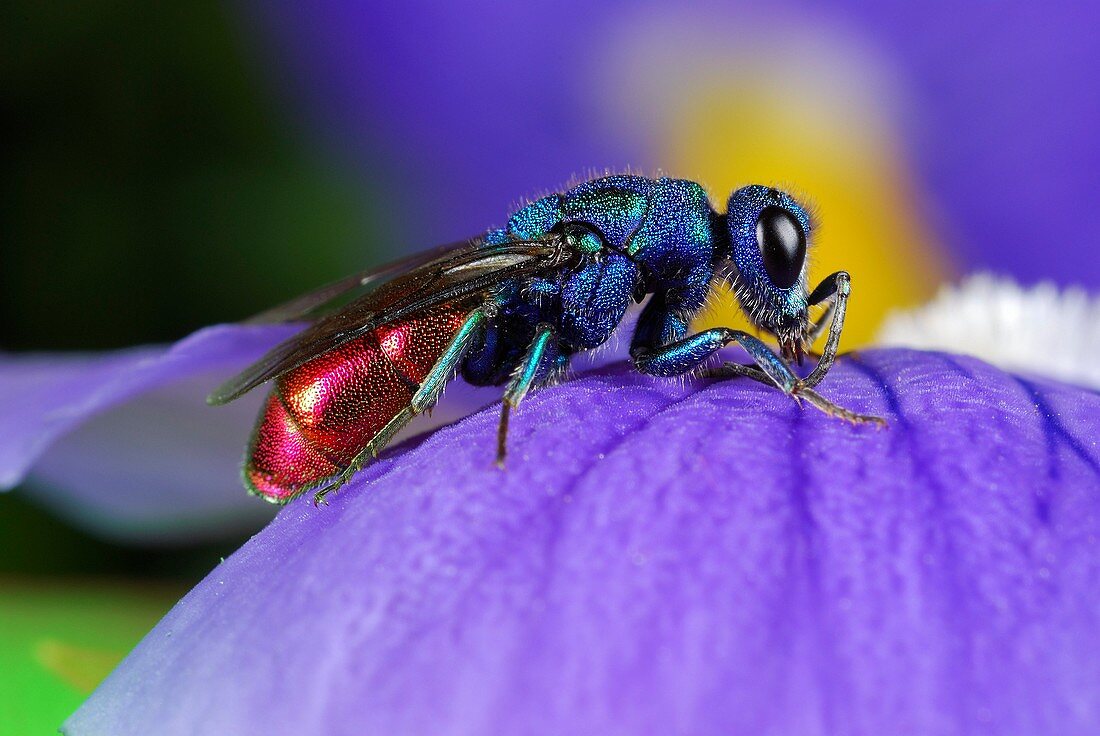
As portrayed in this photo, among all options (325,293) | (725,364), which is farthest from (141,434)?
(725,364)

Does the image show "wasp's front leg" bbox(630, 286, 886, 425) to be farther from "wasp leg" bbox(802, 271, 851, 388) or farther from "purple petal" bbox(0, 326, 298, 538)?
"purple petal" bbox(0, 326, 298, 538)

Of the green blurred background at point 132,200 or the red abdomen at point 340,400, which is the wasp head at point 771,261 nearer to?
the red abdomen at point 340,400

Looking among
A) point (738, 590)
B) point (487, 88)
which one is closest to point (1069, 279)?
point (487, 88)

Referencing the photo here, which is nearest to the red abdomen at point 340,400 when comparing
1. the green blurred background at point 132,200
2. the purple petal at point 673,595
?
the purple petal at point 673,595

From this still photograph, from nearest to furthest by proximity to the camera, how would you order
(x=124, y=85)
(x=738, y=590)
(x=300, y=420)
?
(x=738, y=590) → (x=300, y=420) → (x=124, y=85)

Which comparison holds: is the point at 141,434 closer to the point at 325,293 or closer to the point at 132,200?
the point at 325,293

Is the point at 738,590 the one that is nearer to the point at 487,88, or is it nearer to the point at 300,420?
the point at 300,420

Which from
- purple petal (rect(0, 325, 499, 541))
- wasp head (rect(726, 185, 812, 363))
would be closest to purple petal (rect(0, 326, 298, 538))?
purple petal (rect(0, 325, 499, 541))
